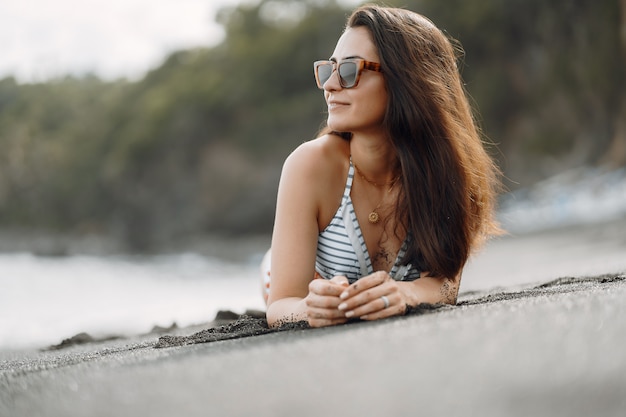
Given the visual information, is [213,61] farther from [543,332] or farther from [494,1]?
[543,332]

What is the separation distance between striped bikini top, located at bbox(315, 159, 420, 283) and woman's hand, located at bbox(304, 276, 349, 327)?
1.49 feet

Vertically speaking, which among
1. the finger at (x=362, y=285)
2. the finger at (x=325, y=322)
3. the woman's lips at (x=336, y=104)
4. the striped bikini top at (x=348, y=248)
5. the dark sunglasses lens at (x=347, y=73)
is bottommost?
the finger at (x=325, y=322)

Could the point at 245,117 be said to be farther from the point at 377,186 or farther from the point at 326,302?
the point at 326,302

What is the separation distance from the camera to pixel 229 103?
3528 centimetres

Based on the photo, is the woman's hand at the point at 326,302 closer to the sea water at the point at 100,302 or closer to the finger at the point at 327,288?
→ the finger at the point at 327,288

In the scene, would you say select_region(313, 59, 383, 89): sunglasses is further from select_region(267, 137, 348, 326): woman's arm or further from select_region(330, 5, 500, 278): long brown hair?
select_region(267, 137, 348, 326): woman's arm

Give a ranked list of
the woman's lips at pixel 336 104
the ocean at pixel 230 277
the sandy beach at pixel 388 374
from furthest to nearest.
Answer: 1. the ocean at pixel 230 277
2. the woman's lips at pixel 336 104
3. the sandy beach at pixel 388 374

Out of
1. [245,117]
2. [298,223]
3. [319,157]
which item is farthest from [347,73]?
[245,117]

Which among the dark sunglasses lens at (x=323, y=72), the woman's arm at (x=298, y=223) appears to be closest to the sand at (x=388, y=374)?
the woman's arm at (x=298, y=223)

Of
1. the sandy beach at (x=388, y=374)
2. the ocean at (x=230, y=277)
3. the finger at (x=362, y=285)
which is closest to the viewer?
the sandy beach at (x=388, y=374)

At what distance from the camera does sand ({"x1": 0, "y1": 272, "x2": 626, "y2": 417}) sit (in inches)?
42.8

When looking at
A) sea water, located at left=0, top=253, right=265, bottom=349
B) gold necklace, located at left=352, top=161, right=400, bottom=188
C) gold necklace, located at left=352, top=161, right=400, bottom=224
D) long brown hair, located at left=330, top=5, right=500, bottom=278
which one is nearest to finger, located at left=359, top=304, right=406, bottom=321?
long brown hair, located at left=330, top=5, right=500, bottom=278

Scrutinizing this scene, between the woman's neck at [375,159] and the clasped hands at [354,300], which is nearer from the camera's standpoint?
the clasped hands at [354,300]

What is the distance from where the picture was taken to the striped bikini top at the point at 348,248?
2.46 meters
